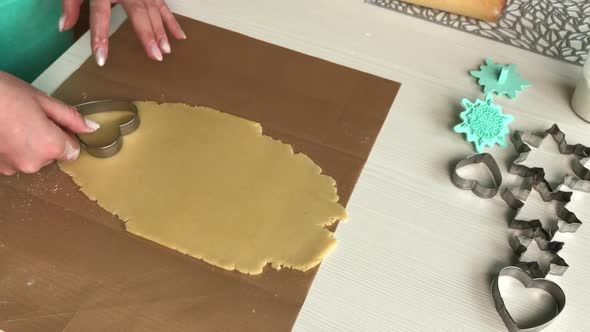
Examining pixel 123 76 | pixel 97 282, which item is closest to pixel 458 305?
pixel 97 282

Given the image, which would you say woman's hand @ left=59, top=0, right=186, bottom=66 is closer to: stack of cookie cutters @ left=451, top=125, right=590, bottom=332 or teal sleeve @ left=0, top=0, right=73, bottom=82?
teal sleeve @ left=0, top=0, right=73, bottom=82

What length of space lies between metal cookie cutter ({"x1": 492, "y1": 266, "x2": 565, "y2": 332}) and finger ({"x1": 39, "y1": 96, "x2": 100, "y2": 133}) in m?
0.53

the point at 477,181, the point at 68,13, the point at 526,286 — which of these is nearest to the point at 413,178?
the point at 477,181

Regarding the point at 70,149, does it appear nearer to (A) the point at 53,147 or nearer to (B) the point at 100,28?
(A) the point at 53,147

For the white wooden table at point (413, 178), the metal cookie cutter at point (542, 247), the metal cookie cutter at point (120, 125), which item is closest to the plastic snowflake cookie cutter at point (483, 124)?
the white wooden table at point (413, 178)

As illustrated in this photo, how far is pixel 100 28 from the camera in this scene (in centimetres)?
81

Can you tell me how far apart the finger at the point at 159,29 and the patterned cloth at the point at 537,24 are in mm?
350

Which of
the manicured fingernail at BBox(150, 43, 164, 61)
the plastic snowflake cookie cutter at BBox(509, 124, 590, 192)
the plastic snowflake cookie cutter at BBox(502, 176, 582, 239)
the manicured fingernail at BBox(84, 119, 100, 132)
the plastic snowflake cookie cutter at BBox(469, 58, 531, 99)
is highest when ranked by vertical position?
the manicured fingernail at BBox(150, 43, 164, 61)

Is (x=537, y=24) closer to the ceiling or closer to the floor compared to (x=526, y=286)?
closer to the ceiling

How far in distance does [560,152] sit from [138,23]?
639 mm

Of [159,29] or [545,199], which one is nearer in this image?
[545,199]

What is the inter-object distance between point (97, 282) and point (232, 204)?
18cm

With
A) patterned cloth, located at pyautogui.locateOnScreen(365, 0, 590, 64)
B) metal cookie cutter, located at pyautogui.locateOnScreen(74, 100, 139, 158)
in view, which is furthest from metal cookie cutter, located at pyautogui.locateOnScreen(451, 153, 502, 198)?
metal cookie cutter, located at pyautogui.locateOnScreen(74, 100, 139, 158)

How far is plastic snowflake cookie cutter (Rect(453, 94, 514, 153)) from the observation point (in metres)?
0.74
